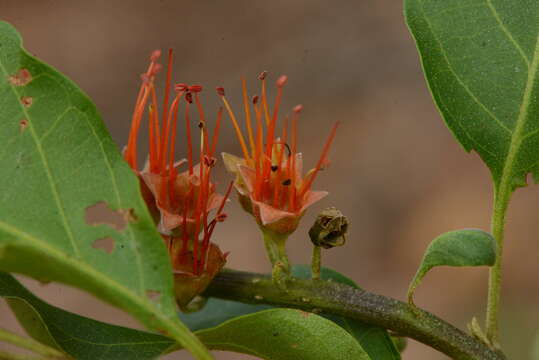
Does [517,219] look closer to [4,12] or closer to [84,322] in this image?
[84,322]

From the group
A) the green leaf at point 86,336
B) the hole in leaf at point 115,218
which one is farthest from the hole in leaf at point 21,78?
the green leaf at point 86,336

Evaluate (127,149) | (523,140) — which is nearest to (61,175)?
(127,149)

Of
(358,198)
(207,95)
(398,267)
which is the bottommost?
(398,267)

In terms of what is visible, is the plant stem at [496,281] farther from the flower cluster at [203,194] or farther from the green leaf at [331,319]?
the flower cluster at [203,194]

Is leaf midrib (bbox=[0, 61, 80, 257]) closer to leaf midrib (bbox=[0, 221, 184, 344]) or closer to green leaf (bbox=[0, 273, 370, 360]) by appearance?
leaf midrib (bbox=[0, 221, 184, 344])

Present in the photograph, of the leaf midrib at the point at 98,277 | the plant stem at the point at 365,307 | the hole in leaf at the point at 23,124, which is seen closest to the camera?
the leaf midrib at the point at 98,277

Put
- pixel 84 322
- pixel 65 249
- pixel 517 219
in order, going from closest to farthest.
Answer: pixel 65 249
pixel 84 322
pixel 517 219

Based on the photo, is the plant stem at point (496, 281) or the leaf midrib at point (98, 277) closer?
the leaf midrib at point (98, 277)
